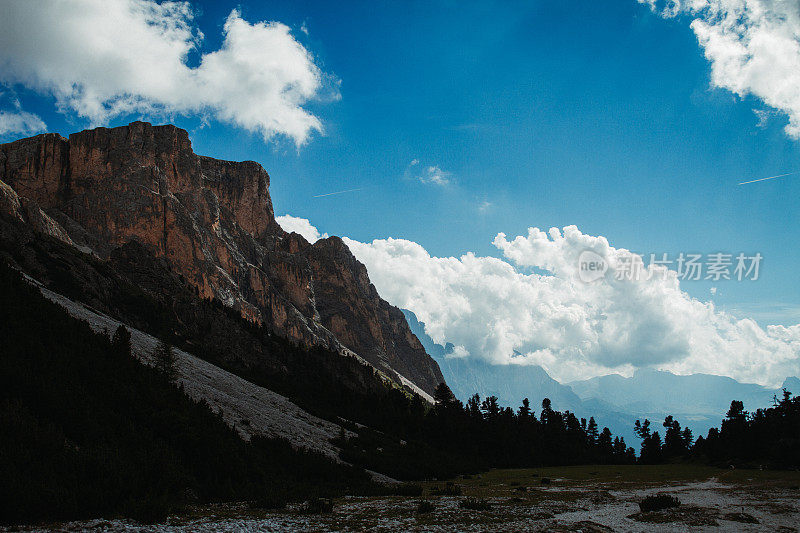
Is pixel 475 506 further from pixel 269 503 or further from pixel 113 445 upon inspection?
pixel 113 445

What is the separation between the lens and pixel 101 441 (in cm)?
1662

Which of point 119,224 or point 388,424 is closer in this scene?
point 388,424

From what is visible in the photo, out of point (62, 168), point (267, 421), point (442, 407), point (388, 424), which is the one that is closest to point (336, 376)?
point (442, 407)

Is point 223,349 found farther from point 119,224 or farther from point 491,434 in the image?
point 119,224

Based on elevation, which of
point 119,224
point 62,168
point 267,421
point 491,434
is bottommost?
point 491,434

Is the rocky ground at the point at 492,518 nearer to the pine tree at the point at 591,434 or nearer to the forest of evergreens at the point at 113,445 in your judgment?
the forest of evergreens at the point at 113,445

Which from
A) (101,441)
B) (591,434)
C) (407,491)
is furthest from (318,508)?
(591,434)

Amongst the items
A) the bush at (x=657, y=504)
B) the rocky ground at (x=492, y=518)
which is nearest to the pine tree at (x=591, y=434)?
the rocky ground at (x=492, y=518)

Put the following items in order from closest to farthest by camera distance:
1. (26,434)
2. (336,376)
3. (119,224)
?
1. (26,434)
2. (336,376)
3. (119,224)

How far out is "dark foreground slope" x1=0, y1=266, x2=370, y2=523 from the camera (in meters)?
13.1

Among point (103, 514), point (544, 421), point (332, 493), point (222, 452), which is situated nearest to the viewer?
point (103, 514)

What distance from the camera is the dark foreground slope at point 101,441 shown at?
13.1 meters

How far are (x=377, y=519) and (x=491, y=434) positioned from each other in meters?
75.1

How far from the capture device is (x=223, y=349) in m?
91.1
